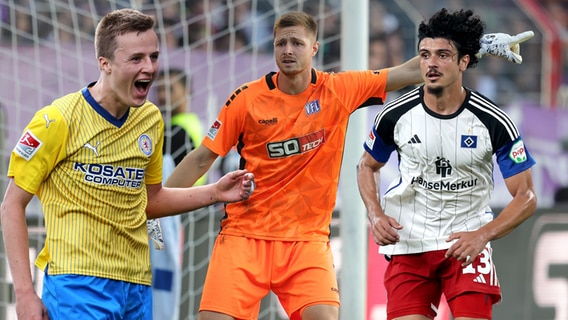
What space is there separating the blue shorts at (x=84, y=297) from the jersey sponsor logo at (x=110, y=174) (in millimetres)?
402

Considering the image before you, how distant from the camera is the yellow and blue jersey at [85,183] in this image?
396cm

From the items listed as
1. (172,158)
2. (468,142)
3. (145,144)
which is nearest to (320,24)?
(172,158)

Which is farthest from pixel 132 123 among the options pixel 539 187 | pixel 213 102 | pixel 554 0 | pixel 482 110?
A: pixel 554 0

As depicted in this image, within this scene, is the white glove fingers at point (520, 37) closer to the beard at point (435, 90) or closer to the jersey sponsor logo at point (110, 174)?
the beard at point (435, 90)

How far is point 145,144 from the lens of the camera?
427 cm

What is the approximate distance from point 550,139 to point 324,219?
21.2 feet

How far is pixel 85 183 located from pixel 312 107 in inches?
69.4

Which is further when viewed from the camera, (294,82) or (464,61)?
(294,82)

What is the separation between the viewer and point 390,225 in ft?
16.4

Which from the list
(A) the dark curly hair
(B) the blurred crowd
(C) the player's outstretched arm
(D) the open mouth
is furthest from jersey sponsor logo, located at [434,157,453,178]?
(B) the blurred crowd

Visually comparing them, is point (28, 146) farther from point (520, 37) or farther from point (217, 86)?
point (217, 86)

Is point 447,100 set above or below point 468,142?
above

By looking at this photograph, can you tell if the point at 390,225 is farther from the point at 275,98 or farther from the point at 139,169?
the point at 139,169

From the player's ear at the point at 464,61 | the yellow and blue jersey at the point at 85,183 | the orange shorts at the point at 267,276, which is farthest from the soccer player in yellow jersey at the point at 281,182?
the yellow and blue jersey at the point at 85,183
